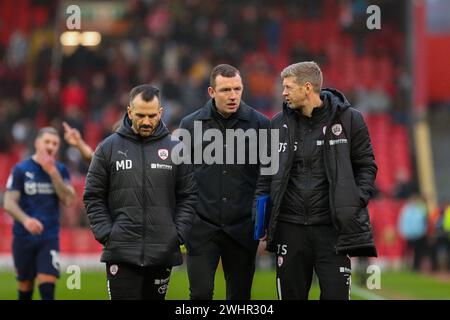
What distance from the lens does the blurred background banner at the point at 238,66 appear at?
27.0 meters

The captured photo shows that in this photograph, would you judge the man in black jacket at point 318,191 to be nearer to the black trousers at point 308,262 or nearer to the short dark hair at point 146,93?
the black trousers at point 308,262

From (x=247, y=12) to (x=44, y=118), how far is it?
278 inches

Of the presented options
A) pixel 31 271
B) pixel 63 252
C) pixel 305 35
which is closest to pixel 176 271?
pixel 63 252

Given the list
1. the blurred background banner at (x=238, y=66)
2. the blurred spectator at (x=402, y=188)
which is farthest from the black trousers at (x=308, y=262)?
the blurred spectator at (x=402, y=188)

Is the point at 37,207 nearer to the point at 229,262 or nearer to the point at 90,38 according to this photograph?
the point at 229,262

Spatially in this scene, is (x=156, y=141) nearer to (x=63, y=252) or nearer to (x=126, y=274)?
(x=126, y=274)

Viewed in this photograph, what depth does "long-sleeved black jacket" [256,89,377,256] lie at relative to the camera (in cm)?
855

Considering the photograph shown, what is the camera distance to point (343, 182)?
8609mm

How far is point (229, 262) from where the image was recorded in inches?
376

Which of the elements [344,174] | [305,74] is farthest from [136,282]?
[305,74]

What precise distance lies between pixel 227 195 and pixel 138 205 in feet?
4.06

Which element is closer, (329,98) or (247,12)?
(329,98)
